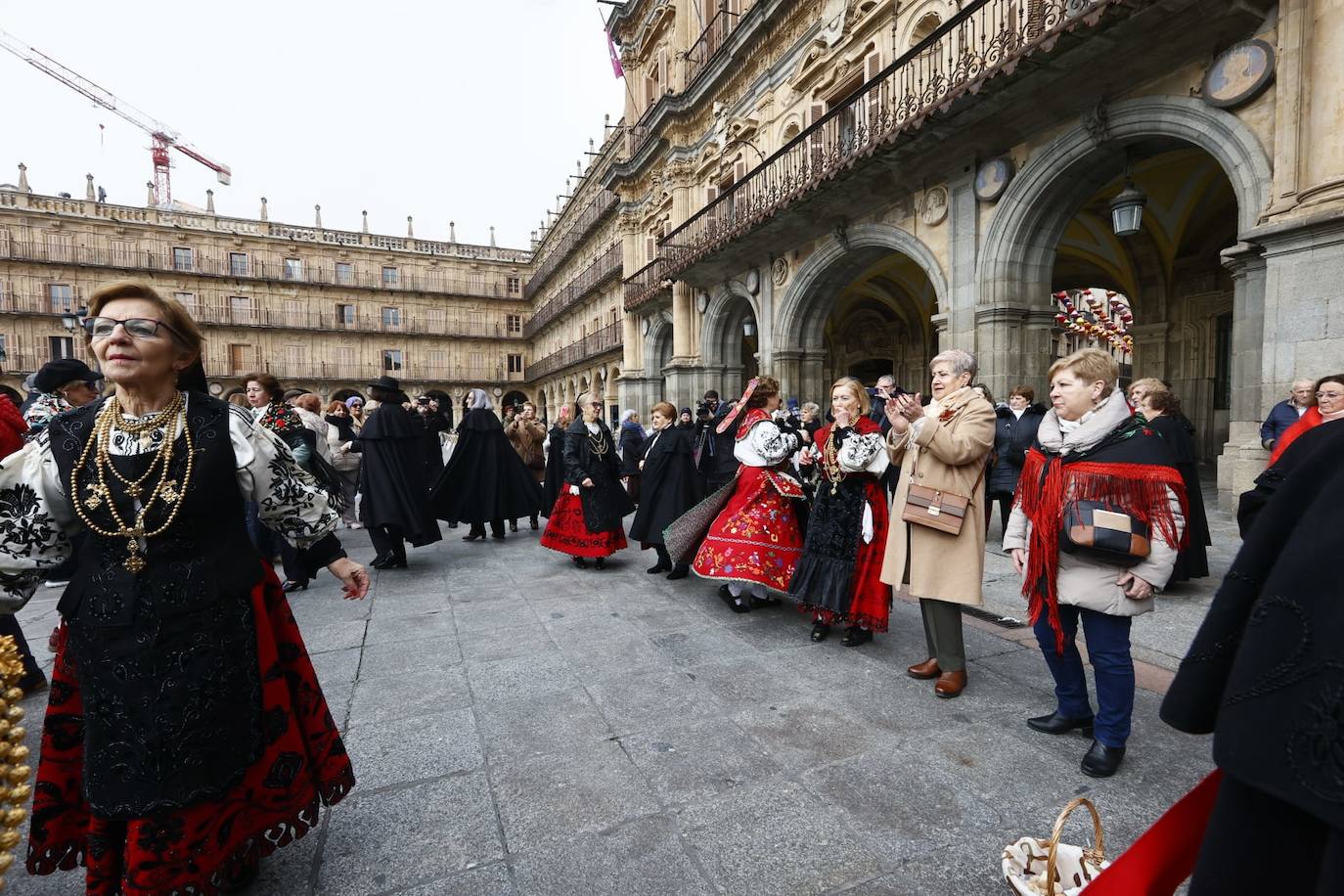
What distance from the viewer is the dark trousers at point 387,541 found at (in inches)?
243

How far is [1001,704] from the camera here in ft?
10.2

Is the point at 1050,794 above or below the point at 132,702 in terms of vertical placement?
below

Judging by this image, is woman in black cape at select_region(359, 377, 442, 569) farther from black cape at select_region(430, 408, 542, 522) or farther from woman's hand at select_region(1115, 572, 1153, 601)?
woman's hand at select_region(1115, 572, 1153, 601)

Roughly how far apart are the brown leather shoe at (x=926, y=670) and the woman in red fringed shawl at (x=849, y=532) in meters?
0.42

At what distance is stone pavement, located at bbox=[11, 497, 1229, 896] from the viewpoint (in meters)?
2.02

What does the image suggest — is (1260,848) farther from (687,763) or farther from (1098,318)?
(1098,318)

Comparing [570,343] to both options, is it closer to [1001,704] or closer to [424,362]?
[424,362]

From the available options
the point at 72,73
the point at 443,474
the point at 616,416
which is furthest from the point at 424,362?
the point at 72,73

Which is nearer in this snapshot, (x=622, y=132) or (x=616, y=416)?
(x=622, y=132)

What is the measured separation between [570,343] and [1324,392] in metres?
30.5

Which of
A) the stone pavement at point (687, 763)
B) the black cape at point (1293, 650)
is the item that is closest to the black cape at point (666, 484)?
the stone pavement at point (687, 763)

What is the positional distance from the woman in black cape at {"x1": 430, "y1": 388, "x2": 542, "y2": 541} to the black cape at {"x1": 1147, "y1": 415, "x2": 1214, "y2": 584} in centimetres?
636

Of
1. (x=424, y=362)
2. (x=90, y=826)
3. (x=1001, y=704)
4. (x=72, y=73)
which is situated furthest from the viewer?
(x=72, y=73)

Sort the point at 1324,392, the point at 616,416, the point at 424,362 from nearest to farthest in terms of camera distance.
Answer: the point at 1324,392 → the point at 616,416 → the point at 424,362
